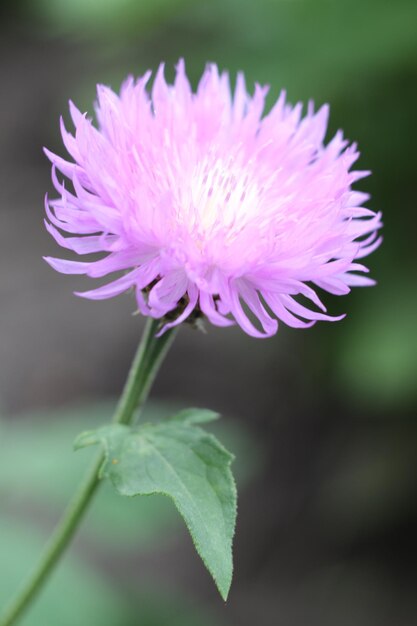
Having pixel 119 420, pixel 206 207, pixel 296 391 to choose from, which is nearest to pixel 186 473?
pixel 119 420

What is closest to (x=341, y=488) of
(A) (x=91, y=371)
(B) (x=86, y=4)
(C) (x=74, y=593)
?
(A) (x=91, y=371)

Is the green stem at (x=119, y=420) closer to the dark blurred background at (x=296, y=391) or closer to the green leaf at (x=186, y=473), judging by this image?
the green leaf at (x=186, y=473)

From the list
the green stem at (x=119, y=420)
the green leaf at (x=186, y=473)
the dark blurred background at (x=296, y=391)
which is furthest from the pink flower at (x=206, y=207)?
the dark blurred background at (x=296, y=391)

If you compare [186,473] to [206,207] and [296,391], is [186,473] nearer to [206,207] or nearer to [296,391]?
[206,207]

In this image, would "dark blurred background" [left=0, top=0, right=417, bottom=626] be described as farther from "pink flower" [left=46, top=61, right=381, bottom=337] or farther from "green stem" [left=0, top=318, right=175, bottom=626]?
"pink flower" [left=46, top=61, right=381, bottom=337]

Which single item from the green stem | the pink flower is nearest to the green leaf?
the green stem
